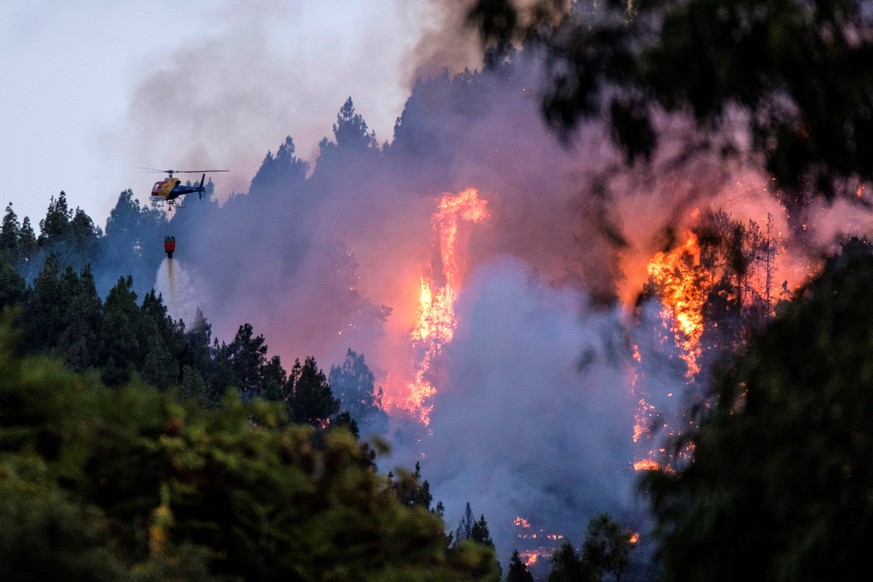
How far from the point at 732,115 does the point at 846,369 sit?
7.95 feet

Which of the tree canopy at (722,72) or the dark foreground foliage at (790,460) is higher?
the tree canopy at (722,72)

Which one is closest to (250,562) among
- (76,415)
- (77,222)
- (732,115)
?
(76,415)

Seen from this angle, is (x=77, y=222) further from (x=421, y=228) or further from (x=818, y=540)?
→ (x=818, y=540)

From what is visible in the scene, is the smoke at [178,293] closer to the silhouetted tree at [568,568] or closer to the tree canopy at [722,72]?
the silhouetted tree at [568,568]

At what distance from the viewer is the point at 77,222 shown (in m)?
96.1

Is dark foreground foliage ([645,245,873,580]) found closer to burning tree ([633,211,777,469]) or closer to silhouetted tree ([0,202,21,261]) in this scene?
burning tree ([633,211,777,469])

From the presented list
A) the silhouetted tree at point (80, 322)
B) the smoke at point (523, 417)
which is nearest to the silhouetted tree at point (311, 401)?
the silhouetted tree at point (80, 322)

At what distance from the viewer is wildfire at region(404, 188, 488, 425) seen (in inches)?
2995

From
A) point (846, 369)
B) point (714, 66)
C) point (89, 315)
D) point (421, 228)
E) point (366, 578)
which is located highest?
point (421, 228)

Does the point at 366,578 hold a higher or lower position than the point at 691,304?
lower

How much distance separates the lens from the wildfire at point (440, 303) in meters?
76.1

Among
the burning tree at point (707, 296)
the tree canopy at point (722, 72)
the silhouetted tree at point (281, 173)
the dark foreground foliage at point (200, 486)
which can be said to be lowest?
the dark foreground foliage at point (200, 486)

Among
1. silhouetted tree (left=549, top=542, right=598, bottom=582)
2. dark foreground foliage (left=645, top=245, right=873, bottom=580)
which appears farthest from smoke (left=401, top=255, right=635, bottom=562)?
dark foreground foliage (left=645, top=245, right=873, bottom=580)

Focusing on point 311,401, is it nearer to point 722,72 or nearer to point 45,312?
point 45,312
